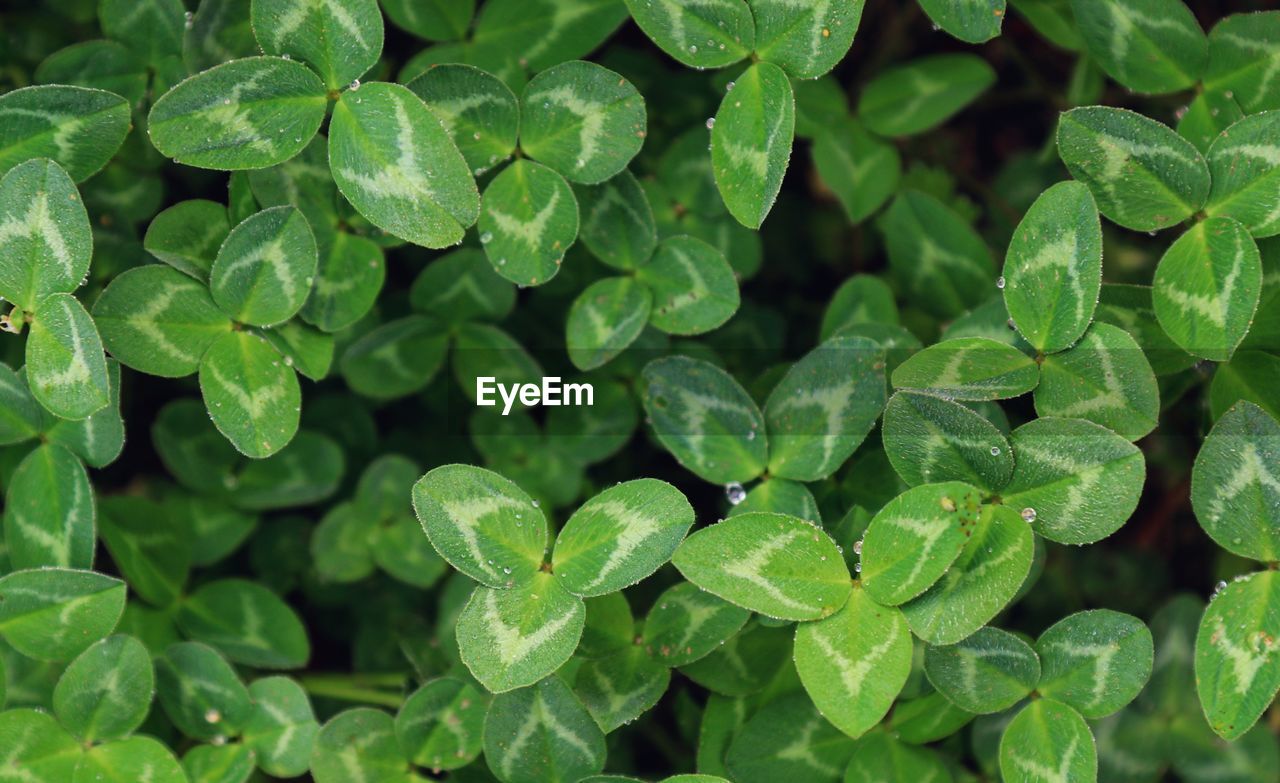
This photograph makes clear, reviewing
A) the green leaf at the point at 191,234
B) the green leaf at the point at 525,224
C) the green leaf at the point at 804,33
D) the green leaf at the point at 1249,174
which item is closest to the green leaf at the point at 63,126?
the green leaf at the point at 191,234

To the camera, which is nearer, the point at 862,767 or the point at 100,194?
the point at 862,767

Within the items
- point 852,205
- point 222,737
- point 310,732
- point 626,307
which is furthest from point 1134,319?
point 222,737

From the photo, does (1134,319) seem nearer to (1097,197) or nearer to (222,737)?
(1097,197)

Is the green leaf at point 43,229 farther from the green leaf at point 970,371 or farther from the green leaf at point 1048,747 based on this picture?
the green leaf at point 1048,747

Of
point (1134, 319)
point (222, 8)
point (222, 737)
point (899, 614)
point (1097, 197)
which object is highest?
point (222, 8)

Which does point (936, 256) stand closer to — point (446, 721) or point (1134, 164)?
point (1134, 164)

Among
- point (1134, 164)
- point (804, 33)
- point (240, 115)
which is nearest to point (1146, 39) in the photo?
point (1134, 164)
